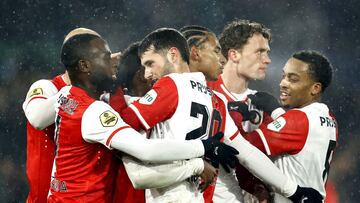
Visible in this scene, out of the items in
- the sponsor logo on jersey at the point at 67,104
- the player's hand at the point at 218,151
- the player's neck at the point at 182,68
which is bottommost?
the player's hand at the point at 218,151

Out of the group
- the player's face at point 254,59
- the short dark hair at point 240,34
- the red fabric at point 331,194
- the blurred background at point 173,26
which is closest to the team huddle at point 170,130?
the player's face at point 254,59

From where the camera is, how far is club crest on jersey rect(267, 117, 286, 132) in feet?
13.9

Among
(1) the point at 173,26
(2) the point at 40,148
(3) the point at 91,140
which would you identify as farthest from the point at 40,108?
(1) the point at 173,26

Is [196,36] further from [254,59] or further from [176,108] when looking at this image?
[176,108]

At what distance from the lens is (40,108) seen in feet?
13.2

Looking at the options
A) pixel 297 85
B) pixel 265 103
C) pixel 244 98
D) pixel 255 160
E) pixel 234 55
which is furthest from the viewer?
pixel 234 55

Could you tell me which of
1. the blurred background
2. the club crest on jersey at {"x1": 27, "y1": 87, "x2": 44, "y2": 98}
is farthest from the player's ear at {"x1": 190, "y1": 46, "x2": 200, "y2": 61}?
the blurred background

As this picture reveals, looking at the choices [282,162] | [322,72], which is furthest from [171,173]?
[322,72]

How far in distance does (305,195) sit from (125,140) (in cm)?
138

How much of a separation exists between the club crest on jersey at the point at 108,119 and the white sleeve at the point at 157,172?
23 cm

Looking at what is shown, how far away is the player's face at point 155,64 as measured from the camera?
12.6ft

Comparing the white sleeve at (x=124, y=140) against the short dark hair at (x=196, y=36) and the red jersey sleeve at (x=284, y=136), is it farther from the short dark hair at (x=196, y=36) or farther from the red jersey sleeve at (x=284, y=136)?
the short dark hair at (x=196, y=36)

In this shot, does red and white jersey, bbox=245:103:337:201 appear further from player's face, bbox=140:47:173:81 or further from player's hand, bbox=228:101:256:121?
player's face, bbox=140:47:173:81

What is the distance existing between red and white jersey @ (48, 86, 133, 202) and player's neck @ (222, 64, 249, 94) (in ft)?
4.78
